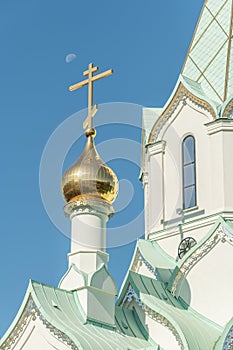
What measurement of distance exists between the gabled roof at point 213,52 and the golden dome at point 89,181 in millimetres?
2698

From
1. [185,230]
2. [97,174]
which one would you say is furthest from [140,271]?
[97,174]

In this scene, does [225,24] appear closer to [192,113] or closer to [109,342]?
[192,113]

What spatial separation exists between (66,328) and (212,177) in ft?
12.5

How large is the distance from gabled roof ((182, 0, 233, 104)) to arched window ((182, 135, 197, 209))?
807 mm

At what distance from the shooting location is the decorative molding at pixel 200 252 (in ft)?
49.3

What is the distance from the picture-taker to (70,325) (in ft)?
43.5

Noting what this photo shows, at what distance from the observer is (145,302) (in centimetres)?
1430

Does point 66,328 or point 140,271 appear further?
point 140,271

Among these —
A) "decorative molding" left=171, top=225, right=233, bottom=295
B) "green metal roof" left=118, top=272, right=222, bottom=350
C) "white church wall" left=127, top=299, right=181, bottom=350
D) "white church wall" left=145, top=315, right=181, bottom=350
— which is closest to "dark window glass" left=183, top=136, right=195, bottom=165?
"decorative molding" left=171, top=225, right=233, bottom=295

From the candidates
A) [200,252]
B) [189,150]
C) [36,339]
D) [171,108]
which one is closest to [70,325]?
[36,339]

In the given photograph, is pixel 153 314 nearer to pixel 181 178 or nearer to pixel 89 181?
pixel 89 181

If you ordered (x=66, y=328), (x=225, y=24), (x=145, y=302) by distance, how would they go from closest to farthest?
(x=66, y=328) → (x=145, y=302) → (x=225, y=24)

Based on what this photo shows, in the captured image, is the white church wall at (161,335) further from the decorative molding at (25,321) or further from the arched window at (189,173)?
the arched window at (189,173)

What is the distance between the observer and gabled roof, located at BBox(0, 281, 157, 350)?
13.1 meters
